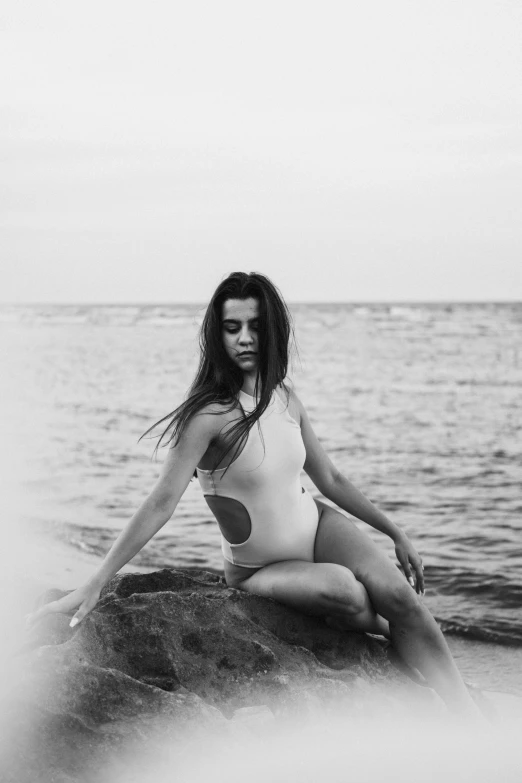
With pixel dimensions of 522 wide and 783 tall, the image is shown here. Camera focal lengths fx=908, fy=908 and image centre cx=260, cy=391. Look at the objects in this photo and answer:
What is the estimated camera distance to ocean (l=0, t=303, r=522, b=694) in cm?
559

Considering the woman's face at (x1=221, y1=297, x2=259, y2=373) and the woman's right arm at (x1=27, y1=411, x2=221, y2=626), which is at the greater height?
the woman's face at (x1=221, y1=297, x2=259, y2=373)

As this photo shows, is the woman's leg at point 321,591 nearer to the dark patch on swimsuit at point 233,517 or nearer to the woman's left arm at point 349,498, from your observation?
the dark patch on swimsuit at point 233,517

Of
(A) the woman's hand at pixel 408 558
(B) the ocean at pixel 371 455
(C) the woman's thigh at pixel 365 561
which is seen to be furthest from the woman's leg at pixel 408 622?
(B) the ocean at pixel 371 455

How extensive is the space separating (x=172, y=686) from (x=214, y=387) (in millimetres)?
1010

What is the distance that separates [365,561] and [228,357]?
85 cm

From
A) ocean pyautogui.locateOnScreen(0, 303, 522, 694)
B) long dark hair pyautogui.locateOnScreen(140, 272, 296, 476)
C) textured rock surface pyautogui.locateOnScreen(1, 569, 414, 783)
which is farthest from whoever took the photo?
ocean pyautogui.locateOnScreen(0, 303, 522, 694)

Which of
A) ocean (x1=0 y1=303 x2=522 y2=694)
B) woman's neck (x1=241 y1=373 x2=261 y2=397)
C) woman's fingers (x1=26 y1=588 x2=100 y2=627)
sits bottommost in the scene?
ocean (x1=0 y1=303 x2=522 y2=694)

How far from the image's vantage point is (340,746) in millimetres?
2525

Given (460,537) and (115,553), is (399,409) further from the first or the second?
(115,553)

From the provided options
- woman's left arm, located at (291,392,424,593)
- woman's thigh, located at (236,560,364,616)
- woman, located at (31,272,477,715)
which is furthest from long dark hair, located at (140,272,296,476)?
woman's thigh, located at (236,560,364,616)

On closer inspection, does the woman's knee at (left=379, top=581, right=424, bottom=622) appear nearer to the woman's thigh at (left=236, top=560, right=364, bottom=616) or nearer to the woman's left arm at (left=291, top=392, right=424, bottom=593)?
the woman's thigh at (left=236, top=560, right=364, bottom=616)

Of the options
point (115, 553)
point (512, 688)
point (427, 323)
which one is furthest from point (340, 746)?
point (427, 323)

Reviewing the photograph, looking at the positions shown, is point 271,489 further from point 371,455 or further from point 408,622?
point 371,455

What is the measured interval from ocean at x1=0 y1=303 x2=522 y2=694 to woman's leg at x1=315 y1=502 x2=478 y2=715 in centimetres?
75
